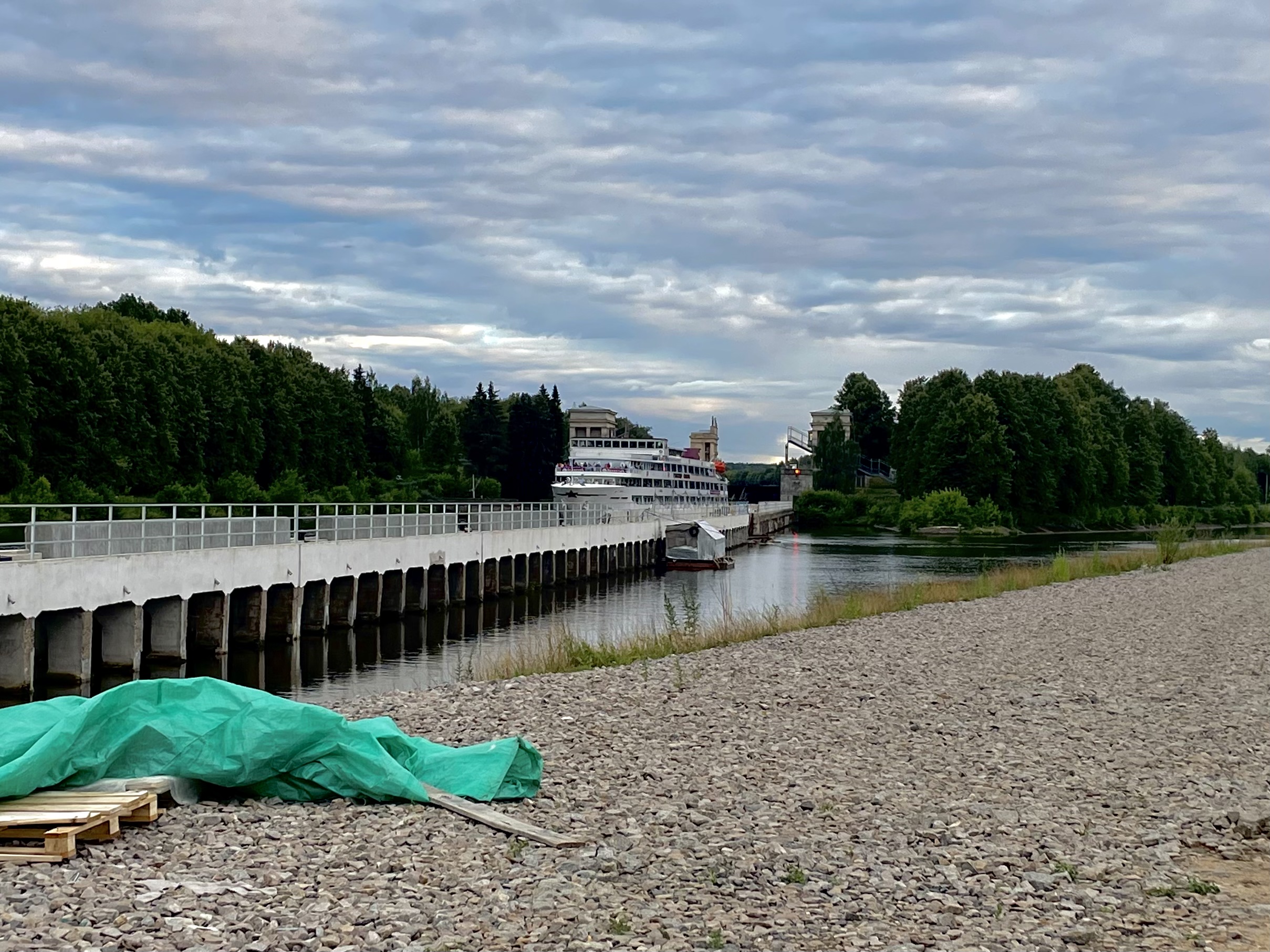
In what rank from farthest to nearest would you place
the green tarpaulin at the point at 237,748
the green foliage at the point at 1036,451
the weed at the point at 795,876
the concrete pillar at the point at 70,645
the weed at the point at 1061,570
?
the green foliage at the point at 1036,451 → the weed at the point at 1061,570 → the concrete pillar at the point at 70,645 → the green tarpaulin at the point at 237,748 → the weed at the point at 795,876

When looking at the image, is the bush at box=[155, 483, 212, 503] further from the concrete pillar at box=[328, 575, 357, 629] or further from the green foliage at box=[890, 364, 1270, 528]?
the green foliage at box=[890, 364, 1270, 528]

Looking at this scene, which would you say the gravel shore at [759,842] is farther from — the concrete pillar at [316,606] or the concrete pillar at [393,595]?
the concrete pillar at [393,595]

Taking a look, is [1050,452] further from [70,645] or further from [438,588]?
[70,645]

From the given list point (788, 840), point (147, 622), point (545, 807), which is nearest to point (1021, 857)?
point (788, 840)

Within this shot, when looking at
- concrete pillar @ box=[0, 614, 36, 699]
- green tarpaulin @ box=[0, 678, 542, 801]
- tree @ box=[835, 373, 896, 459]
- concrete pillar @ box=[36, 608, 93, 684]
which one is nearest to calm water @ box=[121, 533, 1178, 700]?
concrete pillar @ box=[36, 608, 93, 684]

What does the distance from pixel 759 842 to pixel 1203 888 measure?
300cm

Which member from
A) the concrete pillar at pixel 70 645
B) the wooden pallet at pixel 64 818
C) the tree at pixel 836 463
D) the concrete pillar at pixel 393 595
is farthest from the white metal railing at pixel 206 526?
the tree at pixel 836 463

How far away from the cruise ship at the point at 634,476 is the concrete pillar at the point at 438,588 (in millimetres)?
34104

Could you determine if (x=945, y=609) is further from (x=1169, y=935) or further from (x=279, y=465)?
(x=279, y=465)

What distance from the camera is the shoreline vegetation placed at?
2138 cm

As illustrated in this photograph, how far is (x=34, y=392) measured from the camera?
60000mm

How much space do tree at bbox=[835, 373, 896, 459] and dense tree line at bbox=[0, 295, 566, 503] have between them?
6930 centimetres

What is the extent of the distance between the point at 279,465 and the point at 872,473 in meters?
100

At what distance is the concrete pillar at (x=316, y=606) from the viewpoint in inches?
1326
